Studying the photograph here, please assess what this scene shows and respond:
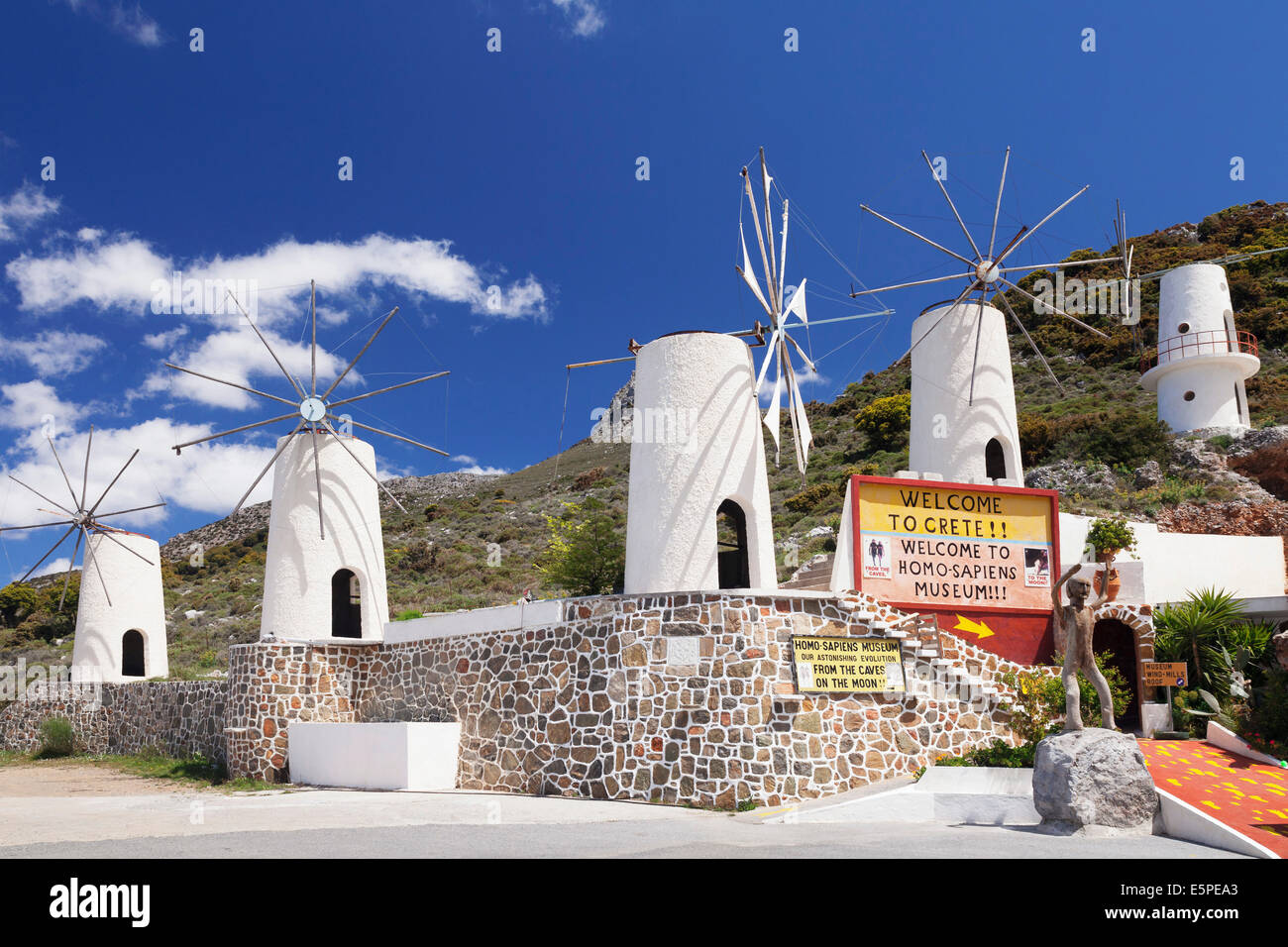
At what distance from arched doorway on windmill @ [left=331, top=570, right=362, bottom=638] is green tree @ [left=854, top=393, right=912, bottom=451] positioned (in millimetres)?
23496

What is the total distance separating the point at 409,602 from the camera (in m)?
34.3

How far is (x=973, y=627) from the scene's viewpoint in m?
17.3

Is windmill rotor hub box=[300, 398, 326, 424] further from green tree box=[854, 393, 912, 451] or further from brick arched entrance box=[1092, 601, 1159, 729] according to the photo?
green tree box=[854, 393, 912, 451]

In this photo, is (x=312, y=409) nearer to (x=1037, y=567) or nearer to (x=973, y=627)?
(x=973, y=627)

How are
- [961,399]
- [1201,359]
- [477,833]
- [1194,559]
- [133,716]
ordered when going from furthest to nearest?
[1201,359] → [133,716] → [961,399] → [1194,559] → [477,833]

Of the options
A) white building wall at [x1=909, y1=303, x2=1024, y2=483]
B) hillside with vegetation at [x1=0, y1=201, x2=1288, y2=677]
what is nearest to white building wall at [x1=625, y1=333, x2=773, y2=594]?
hillside with vegetation at [x1=0, y1=201, x2=1288, y2=677]

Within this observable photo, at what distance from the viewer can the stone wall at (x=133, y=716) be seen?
22.3 m

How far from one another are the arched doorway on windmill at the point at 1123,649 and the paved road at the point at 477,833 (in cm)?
694

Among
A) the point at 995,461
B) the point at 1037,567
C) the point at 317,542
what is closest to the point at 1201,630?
the point at 1037,567

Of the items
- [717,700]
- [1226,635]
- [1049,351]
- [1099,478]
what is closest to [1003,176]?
[1099,478]

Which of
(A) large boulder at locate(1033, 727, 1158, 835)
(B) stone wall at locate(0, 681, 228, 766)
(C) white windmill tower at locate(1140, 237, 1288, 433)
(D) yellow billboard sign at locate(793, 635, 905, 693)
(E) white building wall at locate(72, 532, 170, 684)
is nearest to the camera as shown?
(A) large boulder at locate(1033, 727, 1158, 835)

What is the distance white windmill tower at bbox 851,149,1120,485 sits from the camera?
21562 mm

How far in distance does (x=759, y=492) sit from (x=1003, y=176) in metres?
12.0

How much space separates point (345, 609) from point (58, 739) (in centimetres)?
1016
